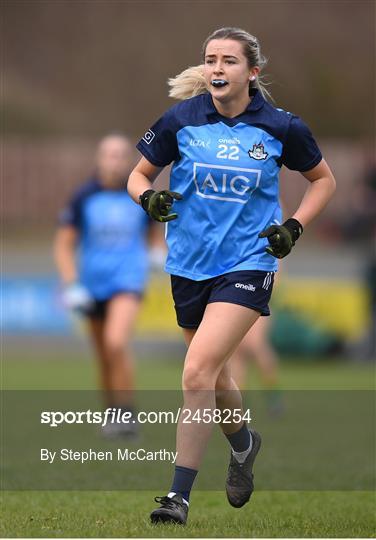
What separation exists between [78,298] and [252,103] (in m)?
3.96

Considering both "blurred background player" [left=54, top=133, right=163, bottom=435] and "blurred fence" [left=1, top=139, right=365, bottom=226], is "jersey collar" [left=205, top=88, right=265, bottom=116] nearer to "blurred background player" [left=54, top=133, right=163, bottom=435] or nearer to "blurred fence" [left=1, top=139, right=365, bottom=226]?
"blurred background player" [left=54, top=133, right=163, bottom=435]

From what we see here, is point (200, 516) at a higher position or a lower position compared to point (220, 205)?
lower

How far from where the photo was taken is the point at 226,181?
19.2 feet

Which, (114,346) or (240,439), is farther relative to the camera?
(114,346)

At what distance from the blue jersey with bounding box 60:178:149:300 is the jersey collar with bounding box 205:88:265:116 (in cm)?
376

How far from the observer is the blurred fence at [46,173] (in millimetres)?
27725

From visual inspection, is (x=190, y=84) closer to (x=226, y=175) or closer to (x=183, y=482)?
(x=226, y=175)

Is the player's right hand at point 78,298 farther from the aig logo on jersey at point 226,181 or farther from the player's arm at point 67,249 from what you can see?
the aig logo on jersey at point 226,181

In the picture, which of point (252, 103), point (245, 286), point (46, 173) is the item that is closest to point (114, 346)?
point (245, 286)

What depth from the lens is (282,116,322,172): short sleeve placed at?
5.91 metres

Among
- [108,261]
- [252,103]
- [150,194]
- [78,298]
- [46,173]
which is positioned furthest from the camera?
[46,173]

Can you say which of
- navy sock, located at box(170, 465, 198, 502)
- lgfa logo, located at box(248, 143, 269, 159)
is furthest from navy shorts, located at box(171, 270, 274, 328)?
navy sock, located at box(170, 465, 198, 502)

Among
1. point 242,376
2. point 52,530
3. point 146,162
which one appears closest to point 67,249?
point 242,376

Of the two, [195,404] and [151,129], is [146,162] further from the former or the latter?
[195,404]
